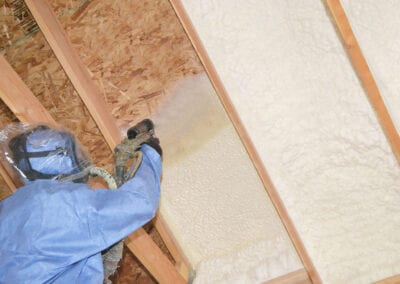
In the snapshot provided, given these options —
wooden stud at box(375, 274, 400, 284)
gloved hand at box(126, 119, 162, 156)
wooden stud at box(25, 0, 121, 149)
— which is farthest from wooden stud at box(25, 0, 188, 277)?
wooden stud at box(375, 274, 400, 284)

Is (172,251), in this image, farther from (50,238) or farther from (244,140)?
(50,238)

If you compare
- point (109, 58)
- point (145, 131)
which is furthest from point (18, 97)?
point (145, 131)

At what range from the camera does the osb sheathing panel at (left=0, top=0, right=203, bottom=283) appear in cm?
182

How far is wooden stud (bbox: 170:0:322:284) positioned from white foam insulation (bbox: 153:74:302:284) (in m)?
0.13

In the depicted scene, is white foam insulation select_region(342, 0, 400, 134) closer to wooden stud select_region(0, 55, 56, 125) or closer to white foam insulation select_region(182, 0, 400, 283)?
white foam insulation select_region(182, 0, 400, 283)

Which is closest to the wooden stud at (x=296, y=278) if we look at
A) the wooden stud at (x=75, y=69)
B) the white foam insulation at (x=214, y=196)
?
the white foam insulation at (x=214, y=196)

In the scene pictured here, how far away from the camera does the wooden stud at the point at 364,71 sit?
1332mm

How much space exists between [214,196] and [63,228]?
3.11ft

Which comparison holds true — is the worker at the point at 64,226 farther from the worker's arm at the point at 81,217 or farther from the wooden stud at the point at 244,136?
the wooden stud at the point at 244,136

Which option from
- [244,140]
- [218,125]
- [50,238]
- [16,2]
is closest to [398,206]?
[244,140]

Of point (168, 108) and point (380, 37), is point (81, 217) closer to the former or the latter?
point (168, 108)

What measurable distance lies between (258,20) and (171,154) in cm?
73

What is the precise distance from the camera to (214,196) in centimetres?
201

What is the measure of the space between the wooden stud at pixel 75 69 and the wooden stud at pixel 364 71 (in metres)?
1.03
